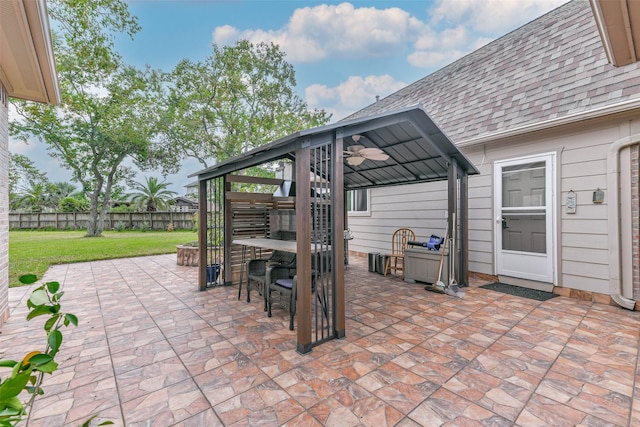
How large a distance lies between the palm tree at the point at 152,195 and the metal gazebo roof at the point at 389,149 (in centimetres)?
1947

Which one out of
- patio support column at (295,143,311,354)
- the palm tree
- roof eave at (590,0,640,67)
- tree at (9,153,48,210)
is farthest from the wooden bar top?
tree at (9,153,48,210)

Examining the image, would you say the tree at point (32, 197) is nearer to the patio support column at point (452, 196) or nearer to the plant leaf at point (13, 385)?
the patio support column at point (452, 196)

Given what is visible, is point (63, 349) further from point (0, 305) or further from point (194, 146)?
point (194, 146)

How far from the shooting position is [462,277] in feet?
16.8

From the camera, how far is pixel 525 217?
4.91 meters

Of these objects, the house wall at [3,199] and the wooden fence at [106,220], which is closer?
the house wall at [3,199]

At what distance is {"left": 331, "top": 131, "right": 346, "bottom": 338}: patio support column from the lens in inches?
120

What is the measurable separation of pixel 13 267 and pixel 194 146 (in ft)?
19.3

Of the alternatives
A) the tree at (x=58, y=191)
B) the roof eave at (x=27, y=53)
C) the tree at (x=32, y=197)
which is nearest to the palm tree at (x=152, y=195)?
the tree at (x=58, y=191)

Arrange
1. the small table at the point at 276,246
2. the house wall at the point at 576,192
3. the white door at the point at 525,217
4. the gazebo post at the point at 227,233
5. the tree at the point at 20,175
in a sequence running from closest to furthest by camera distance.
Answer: the small table at the point at 276,246, the house wall at the point at 576,192, the white door at the point at 525,217, the gazebo post at the point at 227,233, the tree at the point at 20,175

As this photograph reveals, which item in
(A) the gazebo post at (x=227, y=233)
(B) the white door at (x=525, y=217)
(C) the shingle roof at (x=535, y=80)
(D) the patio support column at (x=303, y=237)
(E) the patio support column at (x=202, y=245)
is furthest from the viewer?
(A) the gazebo post at (x=227, y=233)

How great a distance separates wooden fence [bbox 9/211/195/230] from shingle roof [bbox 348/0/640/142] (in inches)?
635

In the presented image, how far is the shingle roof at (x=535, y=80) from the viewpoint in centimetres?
414

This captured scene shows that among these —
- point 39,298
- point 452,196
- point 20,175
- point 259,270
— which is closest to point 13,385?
point 39,298
